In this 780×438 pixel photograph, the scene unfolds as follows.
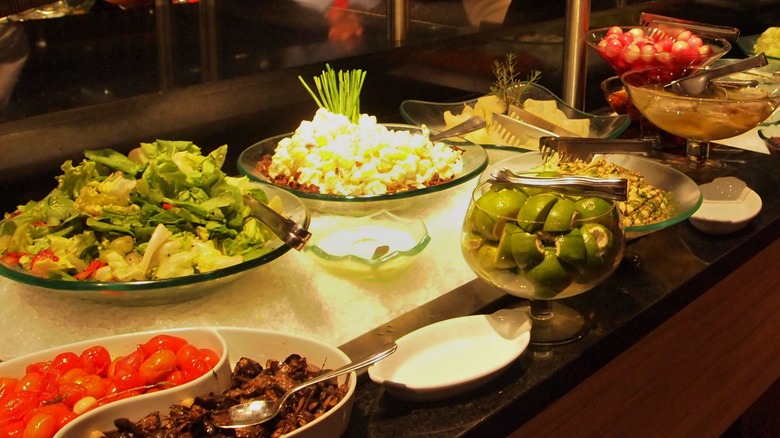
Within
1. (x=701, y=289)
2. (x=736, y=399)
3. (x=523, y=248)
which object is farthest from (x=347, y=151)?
(x=736, y=399)

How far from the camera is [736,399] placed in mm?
1782

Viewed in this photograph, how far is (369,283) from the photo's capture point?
1338 mm

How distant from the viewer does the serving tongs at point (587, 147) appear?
4.98ft

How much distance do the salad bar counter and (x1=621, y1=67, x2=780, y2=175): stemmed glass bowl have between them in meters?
0.08

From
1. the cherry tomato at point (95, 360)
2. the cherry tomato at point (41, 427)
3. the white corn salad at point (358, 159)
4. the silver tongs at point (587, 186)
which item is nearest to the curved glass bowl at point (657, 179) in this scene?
the white corn salad at point (358, 159)

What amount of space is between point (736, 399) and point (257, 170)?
3.88 feet

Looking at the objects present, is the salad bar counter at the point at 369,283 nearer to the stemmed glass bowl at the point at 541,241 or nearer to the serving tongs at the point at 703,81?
the stemmed glass bowl at the point at 541,241

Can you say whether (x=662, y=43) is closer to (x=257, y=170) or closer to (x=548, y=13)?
(x=548, y=13)

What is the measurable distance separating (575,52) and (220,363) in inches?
55.1

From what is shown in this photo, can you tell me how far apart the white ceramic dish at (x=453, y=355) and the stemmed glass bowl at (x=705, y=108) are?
0.83 m

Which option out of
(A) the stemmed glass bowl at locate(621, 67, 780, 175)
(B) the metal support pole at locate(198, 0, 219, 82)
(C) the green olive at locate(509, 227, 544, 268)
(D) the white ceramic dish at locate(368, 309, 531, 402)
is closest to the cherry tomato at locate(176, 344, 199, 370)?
(D) the white ceramic dish at locate(368, 309, 531, 402)

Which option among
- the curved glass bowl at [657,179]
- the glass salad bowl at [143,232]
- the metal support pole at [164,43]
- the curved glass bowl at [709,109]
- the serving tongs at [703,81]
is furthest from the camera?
the metal support pole at [164,43]

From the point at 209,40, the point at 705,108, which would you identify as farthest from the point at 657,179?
the point at 209,40

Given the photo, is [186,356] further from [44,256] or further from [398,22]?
[398,22]
